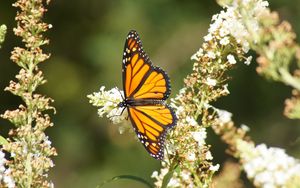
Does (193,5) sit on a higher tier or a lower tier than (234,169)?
higher

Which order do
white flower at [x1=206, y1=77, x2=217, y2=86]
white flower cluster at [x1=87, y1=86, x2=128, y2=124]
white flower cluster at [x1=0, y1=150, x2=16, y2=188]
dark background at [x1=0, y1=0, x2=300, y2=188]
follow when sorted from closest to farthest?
white flower cluster at [x1=0, y1=150, x2=16, y2=188]
white flower at [x1=206, y1=77, x2=217, y2=86]
white flower cluster at [x1=87, y1=86, x2=128, y2=124]
dark background at [x1=0, y1=0, x2=300, y2=188]

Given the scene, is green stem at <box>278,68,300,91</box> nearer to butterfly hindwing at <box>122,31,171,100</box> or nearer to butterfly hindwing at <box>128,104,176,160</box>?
butterfly hindwing at <box>128,104,176,160</box>

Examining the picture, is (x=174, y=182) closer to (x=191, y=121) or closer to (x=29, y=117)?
(x=191, y=121)

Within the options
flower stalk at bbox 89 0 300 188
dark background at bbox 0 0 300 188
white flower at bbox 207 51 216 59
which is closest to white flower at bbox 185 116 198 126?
flower stalk at bbox 89 0 300 188

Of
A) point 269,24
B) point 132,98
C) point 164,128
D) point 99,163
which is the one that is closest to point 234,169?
point 269,24

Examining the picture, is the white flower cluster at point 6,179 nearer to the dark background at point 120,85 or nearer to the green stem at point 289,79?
the green stem at point 289,79

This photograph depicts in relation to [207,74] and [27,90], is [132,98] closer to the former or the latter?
[207,74]
